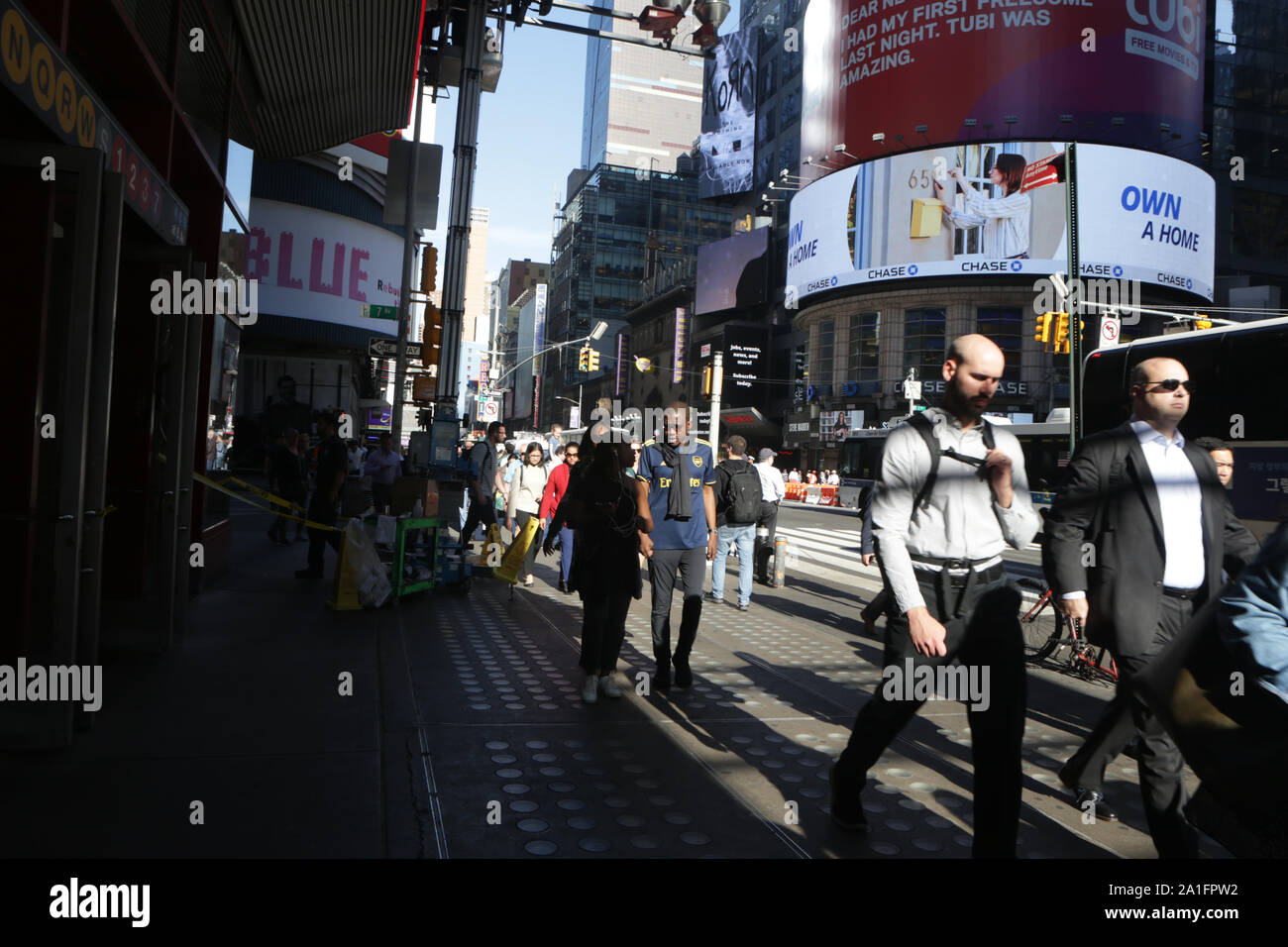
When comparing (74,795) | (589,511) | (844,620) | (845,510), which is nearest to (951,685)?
(589,511)

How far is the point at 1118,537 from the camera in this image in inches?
148

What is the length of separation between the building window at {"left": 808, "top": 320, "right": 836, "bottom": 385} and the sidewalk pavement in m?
47.7

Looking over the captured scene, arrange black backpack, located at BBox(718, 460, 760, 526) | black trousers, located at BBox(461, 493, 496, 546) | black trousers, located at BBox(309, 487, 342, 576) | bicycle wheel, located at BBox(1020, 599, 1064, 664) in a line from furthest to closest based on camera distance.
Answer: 1. black trousers, located at BBox(461, 493, 496, 546)
2. black trousers, located at BBox(309, 487, 342, 576)
3. black backpack, located at BBox(718, 460, 760, 526)
4. bicycle wheel, located at BBox(1020, 599, 1064, 664)

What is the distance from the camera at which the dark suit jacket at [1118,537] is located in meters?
3.71

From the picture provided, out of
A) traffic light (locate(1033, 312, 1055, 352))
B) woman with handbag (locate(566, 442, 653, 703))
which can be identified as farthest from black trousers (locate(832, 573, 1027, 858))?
traffic light (locate(1033, 312, 1055, 352))

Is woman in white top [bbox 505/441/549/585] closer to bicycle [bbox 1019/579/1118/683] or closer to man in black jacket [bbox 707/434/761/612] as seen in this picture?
man in black jacket [bbox 707/434/761/612]

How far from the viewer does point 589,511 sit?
6051 millimetres

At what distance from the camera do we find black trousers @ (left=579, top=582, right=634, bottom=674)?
5.96 metres

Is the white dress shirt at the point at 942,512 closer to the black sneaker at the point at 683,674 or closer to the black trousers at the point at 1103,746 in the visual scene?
the black trousers at the point at 1103,746

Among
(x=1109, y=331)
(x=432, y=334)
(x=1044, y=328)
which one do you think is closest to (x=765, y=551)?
(x=432, y=334)

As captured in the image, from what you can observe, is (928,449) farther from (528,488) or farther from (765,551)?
(765,551)

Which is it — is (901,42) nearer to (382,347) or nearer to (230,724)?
(382,347)

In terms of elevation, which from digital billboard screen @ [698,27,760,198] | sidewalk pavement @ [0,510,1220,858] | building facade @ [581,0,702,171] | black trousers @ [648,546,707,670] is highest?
building facade @ [581,0,702,171]

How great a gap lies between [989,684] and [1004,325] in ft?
156
